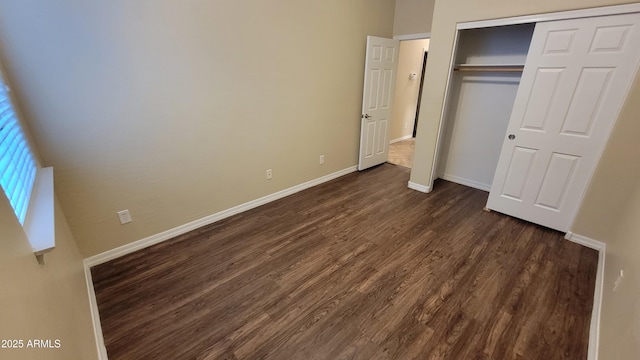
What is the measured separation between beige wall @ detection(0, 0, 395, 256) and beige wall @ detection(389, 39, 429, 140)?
1.99m

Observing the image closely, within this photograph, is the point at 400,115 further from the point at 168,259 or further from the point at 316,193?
the point at 168,259

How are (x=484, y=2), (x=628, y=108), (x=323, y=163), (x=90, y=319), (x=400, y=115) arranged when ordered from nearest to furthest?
(x=90, y=319) < (x=628, y=108) < (x=484, y=2) < (x=323, y=163) < (x=400, y=115)

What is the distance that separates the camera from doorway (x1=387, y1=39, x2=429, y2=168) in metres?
5.20

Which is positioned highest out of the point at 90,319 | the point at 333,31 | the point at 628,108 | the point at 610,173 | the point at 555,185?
the point at 333,31

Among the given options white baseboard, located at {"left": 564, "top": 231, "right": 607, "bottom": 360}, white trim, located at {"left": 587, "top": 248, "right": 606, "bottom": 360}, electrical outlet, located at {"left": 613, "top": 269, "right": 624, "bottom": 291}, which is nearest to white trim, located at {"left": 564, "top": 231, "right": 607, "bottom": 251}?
white baseboard, located at {"left": 564, "top": 231, "right": 607, "bottom": 360}

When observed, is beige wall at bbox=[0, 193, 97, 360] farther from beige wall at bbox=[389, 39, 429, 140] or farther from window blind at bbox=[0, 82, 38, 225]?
beige wall at bbox=[389, 39, 429, 140]

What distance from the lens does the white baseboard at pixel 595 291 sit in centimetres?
153

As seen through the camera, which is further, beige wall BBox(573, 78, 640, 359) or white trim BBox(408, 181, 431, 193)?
white trim BBox(408, 181, 431, 193)

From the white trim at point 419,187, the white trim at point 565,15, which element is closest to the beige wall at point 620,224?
the white trim at point 565,15

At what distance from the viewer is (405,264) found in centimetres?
223

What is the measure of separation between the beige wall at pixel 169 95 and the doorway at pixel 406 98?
201 centimetres

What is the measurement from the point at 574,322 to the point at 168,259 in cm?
309

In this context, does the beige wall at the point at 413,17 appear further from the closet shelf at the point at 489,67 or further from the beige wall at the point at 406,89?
the beige wall at the point at 406,89

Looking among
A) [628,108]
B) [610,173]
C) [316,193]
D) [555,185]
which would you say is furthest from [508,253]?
[316,193]
